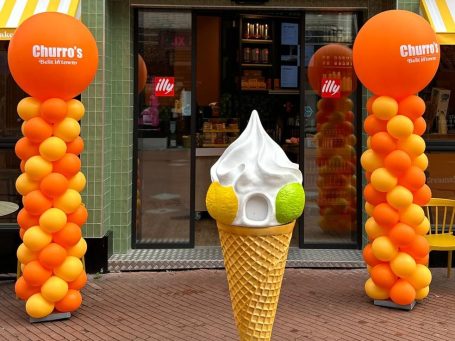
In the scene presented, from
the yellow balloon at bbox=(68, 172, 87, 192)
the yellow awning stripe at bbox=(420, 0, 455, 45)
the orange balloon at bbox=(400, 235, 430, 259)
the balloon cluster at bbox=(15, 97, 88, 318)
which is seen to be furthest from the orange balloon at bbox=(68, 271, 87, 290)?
the yellow awning stripe at bbox=(420, 0, 455, 45)

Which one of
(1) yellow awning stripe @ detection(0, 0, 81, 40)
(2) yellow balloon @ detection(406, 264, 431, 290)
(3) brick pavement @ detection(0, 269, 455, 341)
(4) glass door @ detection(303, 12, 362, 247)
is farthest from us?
(4) glass door @ detection(303, 12, 362, 247)

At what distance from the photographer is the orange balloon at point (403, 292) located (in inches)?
237

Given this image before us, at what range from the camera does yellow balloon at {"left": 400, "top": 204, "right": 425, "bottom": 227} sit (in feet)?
19.7

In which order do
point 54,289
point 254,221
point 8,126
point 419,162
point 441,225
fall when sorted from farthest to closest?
point 441,225 → point 8,126 → point 419,162 → point 54,289 → point 254,221

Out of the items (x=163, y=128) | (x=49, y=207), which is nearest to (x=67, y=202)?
(x=49, y=207)

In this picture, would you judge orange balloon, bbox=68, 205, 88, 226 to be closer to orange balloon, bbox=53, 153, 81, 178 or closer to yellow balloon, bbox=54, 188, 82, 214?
yellow balloon, bbox=54, 188, 82, 214

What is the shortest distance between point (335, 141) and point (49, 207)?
444 cm

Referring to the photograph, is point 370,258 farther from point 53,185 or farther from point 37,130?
point 37,130

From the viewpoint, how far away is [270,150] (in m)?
4.32

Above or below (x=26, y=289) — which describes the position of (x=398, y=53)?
above

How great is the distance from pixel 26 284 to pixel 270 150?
3.07 metres

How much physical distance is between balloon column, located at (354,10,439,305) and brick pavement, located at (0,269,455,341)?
0.37m

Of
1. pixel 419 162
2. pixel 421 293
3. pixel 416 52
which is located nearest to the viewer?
pixel 416 52

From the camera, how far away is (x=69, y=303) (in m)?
5.86
